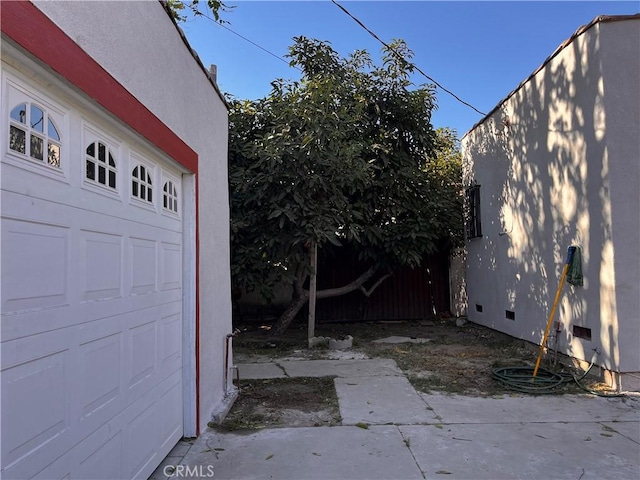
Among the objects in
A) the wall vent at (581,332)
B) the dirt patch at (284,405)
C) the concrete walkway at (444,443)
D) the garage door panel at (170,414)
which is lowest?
the dirt patch at (284,405)

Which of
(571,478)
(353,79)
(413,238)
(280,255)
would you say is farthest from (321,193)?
(571,478)

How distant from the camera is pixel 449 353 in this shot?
7.96 m

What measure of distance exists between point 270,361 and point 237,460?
387 cm

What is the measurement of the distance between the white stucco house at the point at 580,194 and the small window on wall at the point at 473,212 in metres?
1.52

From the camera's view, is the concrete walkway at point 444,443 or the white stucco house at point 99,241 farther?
the concrete walkway at point 444,443

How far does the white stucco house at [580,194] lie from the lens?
18.4ft

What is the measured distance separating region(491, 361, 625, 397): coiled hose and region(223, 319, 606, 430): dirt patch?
94mm

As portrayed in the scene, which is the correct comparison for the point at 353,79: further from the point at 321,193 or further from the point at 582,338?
the point at 582,338

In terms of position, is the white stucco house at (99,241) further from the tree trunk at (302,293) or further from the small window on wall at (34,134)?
the tree trunk at (302,293)

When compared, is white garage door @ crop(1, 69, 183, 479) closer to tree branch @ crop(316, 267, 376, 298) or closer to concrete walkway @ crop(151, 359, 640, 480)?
concrete walkway @ crop(151, 359, 640, 480)

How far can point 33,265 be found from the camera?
2.11m

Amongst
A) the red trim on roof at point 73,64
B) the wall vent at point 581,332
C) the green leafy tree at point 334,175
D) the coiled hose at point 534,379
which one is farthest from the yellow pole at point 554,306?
the red trim on roof at point 73,64

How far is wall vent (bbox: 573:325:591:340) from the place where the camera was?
20.0ft

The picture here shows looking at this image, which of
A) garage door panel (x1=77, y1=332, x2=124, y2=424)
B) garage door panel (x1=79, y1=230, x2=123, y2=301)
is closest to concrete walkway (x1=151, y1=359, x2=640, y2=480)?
garage door panel (x1=77, y1=332, x2=124, y2=424)
